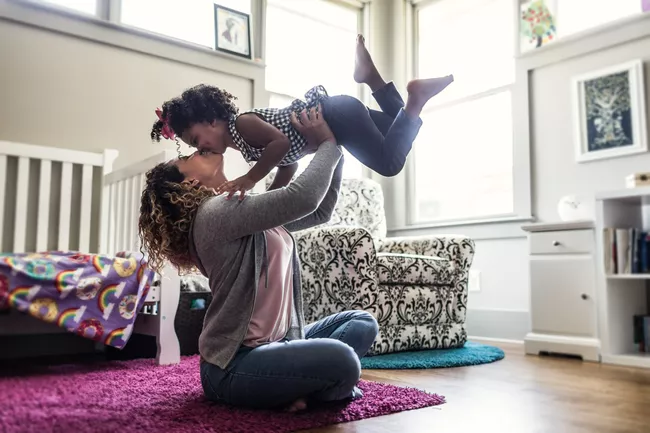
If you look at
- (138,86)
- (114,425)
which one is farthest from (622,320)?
(138,86)

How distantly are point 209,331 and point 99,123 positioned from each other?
70.3 inches

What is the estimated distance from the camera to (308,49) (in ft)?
12.1

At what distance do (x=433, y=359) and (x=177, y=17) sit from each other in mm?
2222

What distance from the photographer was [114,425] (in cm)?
108

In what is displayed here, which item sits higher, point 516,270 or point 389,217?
point 389,217

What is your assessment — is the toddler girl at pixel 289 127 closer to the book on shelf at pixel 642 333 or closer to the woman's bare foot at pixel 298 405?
the woman's bare foot at pixel 298 405

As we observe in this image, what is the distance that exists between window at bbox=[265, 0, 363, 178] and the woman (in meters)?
2.19

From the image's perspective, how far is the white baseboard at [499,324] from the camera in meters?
3.03

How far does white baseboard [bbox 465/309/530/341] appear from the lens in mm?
3027

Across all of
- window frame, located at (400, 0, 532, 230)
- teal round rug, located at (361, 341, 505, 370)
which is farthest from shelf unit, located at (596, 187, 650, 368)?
window frame, located at (400, 0, 532, 230)

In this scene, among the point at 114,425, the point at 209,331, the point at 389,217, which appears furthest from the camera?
the point at 389,217

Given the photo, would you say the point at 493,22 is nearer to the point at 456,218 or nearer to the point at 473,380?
the point at 456,218

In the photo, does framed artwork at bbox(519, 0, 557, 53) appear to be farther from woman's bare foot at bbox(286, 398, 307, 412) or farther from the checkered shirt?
woman's bare foot at bbox(286, 398, 307, 412)

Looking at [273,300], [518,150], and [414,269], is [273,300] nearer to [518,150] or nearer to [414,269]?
[414,269]
